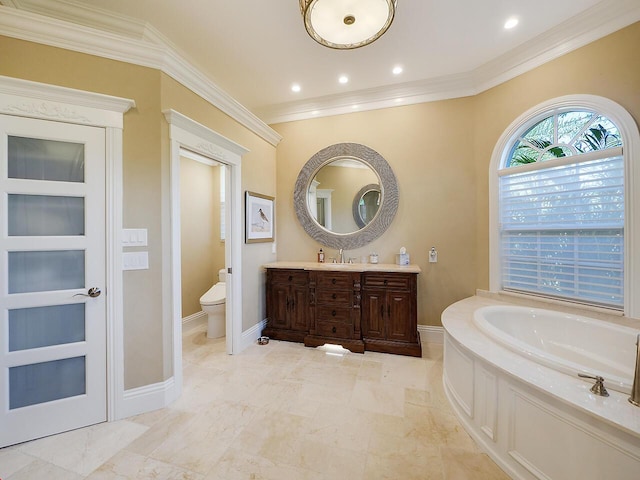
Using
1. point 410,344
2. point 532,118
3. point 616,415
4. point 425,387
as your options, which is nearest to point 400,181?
point 532,118

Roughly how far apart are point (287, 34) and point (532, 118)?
2541 mm

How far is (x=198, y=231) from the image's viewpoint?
396 centimetres

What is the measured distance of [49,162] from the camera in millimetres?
1760

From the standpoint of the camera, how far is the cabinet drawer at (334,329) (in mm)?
2963

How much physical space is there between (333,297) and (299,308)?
48 cm

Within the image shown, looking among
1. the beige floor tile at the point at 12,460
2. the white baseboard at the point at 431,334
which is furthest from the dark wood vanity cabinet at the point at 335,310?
the beige floor tile at the point at 12,460

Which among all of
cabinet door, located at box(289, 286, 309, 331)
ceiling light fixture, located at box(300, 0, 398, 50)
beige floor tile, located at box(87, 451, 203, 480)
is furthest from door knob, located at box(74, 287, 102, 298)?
ceiling light fixture, located at box(300, 0, 398, 50)

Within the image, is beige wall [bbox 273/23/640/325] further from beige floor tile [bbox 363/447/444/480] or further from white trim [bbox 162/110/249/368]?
beige floor tile [bbox 363/447/444/480]

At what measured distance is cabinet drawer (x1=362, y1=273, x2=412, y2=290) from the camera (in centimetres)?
282

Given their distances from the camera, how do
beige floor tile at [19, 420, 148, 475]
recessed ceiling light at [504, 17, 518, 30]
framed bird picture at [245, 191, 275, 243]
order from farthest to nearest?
framed bird picture at [245, 191, 275, 243]
recessed ceiling light at [504, 17, 518, 30]
beige floor tile at [19, 420, 148, 475]

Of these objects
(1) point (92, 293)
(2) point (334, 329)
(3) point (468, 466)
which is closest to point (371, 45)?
(2) point (334, 329)

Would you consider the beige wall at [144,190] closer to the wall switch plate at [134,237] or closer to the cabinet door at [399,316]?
the wall switch plate at [134,237]

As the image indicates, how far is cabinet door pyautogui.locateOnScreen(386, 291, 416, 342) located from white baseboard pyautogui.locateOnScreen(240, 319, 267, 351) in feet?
5.34

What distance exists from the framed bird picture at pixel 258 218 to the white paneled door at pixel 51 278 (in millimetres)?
1415
